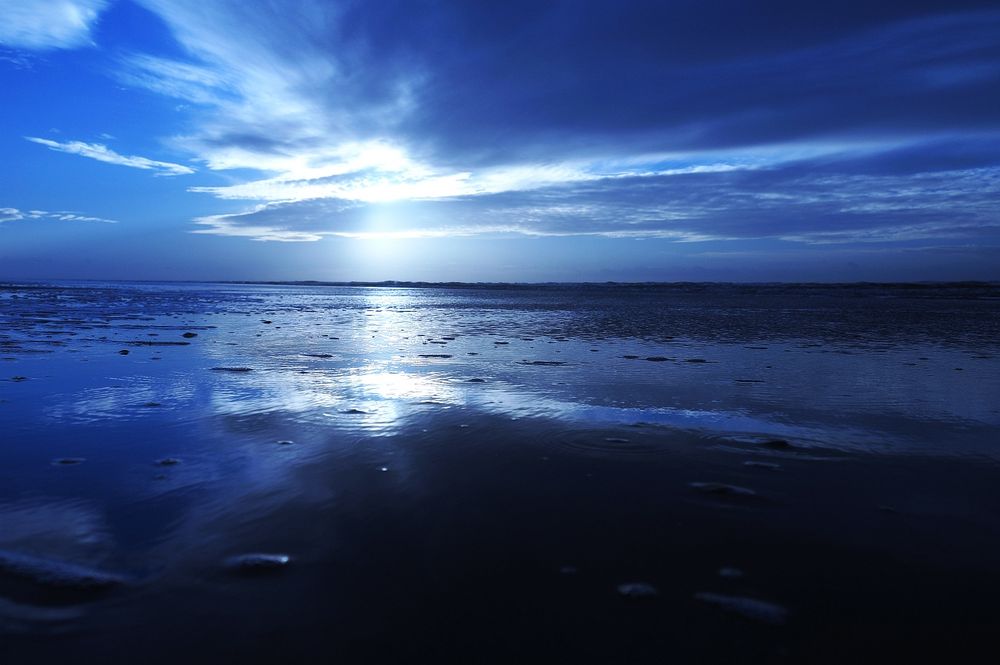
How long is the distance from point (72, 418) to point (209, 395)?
161cm

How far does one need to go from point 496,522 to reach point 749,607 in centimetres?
158

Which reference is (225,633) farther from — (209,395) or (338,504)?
(209,395)

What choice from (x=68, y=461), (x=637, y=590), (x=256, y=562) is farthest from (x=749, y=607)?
(x=68, y=461)

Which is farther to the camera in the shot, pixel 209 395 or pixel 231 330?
pixel 231 330

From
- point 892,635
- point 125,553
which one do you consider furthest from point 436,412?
point 892,635

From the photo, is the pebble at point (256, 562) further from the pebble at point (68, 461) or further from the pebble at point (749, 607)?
the pebble at point (68, 461)

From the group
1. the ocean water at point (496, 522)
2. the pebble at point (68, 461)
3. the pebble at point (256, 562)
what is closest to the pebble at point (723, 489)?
the ocean water at point (496, 522)

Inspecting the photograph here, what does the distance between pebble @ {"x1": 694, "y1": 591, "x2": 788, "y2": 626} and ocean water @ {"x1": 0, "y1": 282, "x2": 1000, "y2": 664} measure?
0.02 m

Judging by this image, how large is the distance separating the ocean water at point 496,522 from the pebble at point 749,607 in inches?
0.6

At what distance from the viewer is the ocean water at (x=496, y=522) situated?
2.54 m

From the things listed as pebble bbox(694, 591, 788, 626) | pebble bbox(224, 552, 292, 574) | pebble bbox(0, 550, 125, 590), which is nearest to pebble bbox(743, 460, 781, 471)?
pebble bbox(694, 591, 788, 626)

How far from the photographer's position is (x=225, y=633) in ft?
8.31

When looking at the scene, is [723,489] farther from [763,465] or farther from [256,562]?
[256,562]

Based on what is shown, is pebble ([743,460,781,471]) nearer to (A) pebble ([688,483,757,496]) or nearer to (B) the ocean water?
(B) the ocean water
